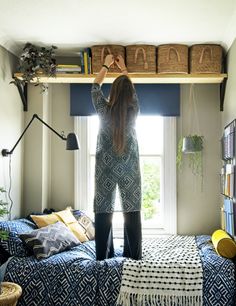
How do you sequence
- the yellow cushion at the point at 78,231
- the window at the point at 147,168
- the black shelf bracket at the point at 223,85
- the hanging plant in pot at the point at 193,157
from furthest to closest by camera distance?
the window at the point at 147,168 < the hanging plant in pot at the point at 193,157 < the black shelf bracket at the point at 223,85 < the yellow cushion at the point at 78,231

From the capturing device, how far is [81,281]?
290 cm

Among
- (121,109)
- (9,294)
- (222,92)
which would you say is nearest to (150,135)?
(222,92)

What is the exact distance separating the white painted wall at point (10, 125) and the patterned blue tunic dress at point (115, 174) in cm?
110

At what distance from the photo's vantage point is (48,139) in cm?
449

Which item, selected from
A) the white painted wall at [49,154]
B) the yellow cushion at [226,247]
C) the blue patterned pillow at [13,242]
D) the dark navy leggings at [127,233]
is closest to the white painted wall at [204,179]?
the yellow cushion at [226,247]

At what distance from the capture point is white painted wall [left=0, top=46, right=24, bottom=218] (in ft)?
12.3

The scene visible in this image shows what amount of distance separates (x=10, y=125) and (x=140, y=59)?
4.69 feet

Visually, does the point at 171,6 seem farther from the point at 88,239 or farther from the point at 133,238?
the point at 88,239

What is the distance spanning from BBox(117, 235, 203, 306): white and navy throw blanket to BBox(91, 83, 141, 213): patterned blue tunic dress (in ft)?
1.49

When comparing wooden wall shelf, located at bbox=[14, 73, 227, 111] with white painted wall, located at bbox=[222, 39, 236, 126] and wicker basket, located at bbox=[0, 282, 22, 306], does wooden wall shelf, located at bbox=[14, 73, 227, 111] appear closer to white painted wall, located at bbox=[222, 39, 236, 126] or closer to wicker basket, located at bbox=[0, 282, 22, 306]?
white painted wall, located at bbox=[222, 39, 236, 126]

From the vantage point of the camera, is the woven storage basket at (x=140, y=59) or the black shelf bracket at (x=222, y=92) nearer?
the woven storage basket at (x=140, y=59)

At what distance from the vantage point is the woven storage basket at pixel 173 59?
3.91 m

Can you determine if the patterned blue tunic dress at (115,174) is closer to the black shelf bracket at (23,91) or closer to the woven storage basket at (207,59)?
the woven storage basket at (207,59)

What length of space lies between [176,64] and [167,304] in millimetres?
2224
